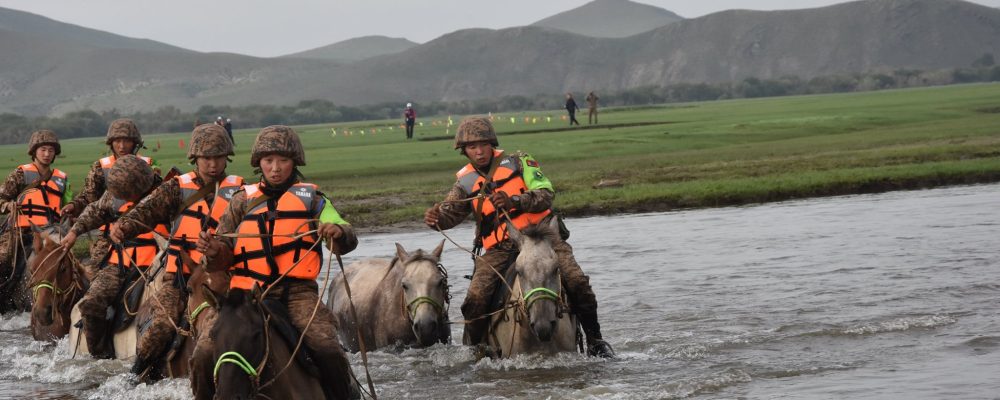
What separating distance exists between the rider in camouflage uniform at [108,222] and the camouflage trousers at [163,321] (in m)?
1.58

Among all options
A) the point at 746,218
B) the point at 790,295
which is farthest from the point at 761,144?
the point at 790,295

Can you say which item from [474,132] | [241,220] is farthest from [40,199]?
[241,220]

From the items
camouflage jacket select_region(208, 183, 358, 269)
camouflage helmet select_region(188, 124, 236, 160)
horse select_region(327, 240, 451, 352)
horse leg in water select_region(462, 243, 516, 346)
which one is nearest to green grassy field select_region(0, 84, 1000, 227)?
horse select_region(327, 240, 451, 352)

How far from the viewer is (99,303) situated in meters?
14.3

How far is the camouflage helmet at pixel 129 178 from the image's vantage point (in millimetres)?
13672

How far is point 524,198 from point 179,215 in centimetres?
331

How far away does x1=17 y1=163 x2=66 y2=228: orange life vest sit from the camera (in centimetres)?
1972

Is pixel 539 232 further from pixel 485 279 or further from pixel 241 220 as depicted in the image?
pixel 241 220

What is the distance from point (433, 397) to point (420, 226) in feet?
56.5

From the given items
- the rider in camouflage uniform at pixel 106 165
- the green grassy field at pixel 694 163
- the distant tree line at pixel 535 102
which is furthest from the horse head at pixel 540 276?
the distant tree line at pixel 535 102

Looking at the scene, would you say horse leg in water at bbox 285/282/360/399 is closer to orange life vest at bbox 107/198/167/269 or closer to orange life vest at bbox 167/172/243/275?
orange life vest at bbox 167/172/243/275

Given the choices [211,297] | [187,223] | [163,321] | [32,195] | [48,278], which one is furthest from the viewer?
[32,195]

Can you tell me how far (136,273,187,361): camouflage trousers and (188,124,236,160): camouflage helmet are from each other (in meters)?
1.22

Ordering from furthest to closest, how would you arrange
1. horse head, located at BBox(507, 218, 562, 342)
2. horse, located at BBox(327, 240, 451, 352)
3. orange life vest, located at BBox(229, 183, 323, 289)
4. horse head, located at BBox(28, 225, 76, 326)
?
horse head, located at BBox(28, 225, 76, 326) < horse, located at BBox(327, 240, 451, 352) < horse head, located at BBox(507, 218, 562, 342) < orange life vest, located at BBox(229, 183, 323, 289)
